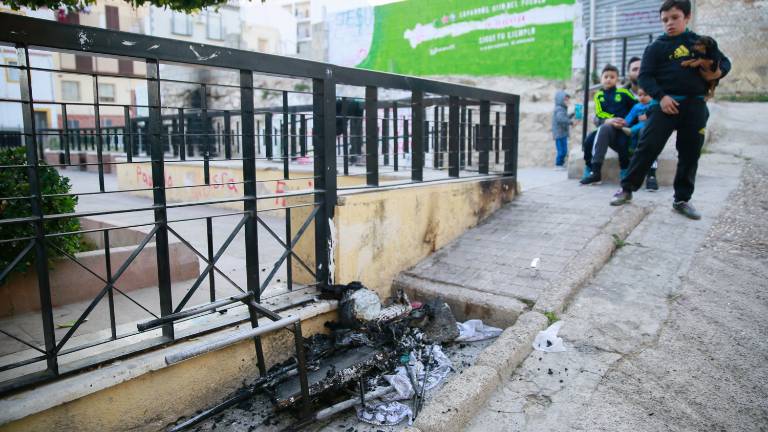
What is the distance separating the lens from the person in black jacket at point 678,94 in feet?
15.7

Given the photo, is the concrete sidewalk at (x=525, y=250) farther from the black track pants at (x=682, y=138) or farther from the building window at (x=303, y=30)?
the building window at (x=303, y=30)

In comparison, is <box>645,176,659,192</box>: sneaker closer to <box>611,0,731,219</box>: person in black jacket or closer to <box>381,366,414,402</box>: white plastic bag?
<box>611,0,731,219</box>: person in black jacket

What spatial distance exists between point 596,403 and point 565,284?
1.36 metres

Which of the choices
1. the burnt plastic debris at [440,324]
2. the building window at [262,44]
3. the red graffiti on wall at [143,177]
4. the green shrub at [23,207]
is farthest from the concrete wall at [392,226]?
the building window at [262,44]

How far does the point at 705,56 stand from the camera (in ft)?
15.3

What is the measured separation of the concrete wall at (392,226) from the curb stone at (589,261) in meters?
1.39

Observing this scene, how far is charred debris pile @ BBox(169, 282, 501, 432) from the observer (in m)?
3.12

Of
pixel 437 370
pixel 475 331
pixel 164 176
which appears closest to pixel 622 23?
pixel 475 331

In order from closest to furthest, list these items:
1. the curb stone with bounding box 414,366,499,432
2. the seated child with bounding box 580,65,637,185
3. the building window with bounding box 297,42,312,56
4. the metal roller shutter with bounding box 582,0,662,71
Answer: the curb stone with bounding box 414,366,499,432 < the seated child with bounding box 580,65,637,185 < the metal roller shutter with bounding box 582,0,662,71 < the building window with bounding box 297,42,312,56

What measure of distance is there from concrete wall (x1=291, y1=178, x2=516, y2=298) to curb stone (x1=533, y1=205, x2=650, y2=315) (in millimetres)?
1395

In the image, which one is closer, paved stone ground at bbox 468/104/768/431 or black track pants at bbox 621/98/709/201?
paved stone ground at bbox 468/104/768/431

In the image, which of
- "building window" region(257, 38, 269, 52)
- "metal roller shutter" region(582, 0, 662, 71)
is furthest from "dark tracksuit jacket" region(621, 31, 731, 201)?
"building window" region(257, 38, 269, 52)

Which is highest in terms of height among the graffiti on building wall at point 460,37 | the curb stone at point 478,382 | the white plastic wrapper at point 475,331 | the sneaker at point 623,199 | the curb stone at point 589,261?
the graffiti on building wall at point 460,37

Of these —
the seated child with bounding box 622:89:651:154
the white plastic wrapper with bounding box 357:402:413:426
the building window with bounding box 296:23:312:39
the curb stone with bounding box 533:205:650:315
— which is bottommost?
the white plastic wrapper with bounding box 357:402:413:426
